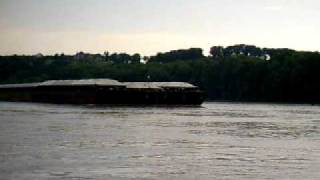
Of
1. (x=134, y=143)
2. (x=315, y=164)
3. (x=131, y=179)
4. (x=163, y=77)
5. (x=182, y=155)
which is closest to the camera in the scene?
(x=131, y=179)

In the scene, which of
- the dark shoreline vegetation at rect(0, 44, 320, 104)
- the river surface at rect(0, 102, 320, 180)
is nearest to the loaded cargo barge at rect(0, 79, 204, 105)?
the dark shoreline vegetation at rect(0, 44, 320, 104)

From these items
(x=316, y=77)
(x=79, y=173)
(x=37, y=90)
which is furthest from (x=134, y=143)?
(x=316, y=77)

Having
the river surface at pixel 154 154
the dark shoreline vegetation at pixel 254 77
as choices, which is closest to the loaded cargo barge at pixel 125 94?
the dark shoreline vegetation at pixel 254 77

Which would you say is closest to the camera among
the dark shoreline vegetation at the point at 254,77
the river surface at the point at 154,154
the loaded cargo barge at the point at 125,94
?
the river surface at the point at 154,154

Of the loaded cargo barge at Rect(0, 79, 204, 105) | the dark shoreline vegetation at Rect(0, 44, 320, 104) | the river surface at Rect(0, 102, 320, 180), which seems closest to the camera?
the river surface at Rect(0, 102, 320, 180)

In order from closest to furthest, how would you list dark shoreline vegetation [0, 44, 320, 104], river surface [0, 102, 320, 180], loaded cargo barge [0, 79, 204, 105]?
1. river surface [0, 102, 320, 180]
2. loaded cargo barge [0, 79, 204, 105]
3. dark shoreline vegetation [0, 44, 320, 104]

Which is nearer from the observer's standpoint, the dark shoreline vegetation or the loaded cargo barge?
the loaded cargo barge

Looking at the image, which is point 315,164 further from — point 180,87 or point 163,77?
point 163,77

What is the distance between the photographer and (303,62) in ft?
500

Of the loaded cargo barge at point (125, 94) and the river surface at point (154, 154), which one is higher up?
the loaded cargo barge at point (125, 94)

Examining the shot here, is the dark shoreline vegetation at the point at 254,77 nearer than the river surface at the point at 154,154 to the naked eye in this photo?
No

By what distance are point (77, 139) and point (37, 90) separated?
10014 cm

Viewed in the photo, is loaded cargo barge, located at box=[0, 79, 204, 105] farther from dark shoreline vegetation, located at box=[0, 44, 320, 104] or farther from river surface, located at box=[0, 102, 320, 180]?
river surface, located at box=[0, 102, 320, 180]

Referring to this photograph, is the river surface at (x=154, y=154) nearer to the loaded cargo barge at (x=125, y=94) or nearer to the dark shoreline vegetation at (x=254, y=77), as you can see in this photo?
the loaded cargo barge at (x=125, y=94)
